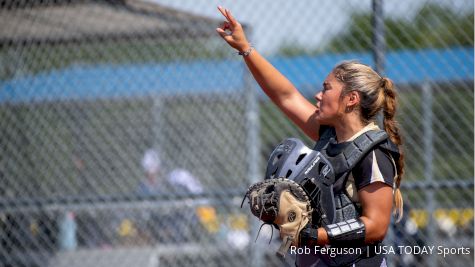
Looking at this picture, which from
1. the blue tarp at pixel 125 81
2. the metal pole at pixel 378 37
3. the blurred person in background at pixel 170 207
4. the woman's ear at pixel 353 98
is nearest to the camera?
the woman's ear at pixel 353 98

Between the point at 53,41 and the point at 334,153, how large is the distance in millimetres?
3592

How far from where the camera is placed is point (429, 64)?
4918 millimetres

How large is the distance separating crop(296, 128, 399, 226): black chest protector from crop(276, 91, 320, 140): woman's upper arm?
415 mm

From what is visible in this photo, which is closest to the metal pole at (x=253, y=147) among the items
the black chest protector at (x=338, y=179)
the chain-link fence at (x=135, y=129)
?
the chain-link fence at (x=135, y=129)

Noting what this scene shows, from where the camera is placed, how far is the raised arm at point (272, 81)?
130 inches

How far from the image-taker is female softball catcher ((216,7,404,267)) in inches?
110

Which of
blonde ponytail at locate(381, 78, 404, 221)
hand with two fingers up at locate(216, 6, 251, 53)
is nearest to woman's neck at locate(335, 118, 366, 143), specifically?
blonde ponytail at locate(381, 78, 404, 221)

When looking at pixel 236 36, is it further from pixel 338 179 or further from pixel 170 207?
pixel 170 207

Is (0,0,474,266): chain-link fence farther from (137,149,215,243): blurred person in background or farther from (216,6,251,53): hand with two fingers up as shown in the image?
(216,6,251,53): hand with two fingers up

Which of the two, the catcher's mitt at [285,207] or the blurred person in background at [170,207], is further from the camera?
the blurred person in background at [170,207]

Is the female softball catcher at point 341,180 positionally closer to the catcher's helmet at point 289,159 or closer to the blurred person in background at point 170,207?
the catcher's helmet at point 289,159

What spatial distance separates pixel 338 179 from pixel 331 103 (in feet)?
1.12

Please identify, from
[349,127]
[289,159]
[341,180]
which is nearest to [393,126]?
[349,127]

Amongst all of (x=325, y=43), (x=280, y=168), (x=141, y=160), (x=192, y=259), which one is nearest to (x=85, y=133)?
(x=141, y=160)
